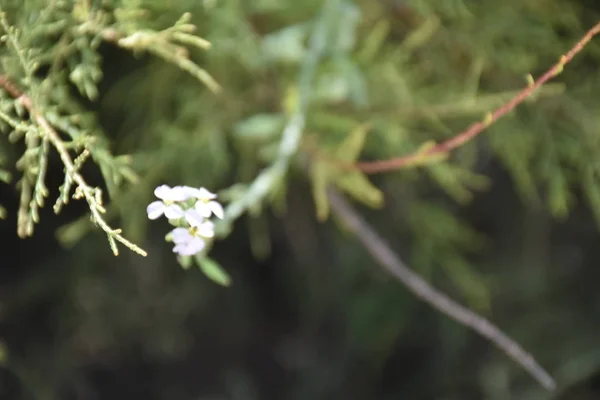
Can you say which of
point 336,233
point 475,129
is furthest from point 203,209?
point 336,233

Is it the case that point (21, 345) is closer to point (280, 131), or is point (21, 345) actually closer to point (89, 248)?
point (89, 248)

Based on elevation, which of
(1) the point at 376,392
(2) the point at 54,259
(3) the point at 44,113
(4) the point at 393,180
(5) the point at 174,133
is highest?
(3) the point at 44,113

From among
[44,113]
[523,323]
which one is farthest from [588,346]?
[44,113]

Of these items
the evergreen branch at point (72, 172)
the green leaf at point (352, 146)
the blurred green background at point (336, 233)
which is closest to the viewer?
the evergreen branch at point (72, 172)

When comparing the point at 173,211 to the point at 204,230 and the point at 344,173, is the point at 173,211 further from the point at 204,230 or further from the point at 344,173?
the point at 344,173

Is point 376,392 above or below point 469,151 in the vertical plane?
below

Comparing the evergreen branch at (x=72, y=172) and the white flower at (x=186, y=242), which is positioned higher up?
the evergreen branch at (x=72, y=172)

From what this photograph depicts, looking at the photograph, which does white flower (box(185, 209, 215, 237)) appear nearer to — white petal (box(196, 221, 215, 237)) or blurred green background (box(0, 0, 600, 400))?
white petal (box(196, 221, 215, 237))

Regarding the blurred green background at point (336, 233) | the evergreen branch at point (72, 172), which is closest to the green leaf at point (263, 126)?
the blurred green background at point (336, 233)

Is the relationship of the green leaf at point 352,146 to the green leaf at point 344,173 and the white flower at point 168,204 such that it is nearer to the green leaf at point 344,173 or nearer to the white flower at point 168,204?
the green leaf at point 344,173
